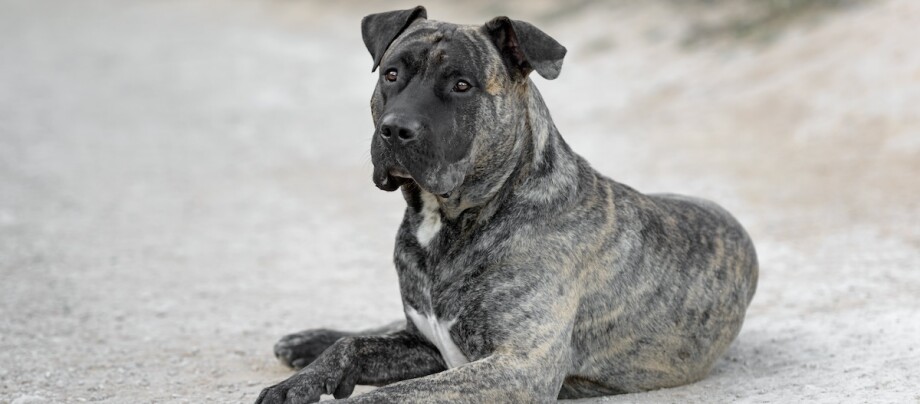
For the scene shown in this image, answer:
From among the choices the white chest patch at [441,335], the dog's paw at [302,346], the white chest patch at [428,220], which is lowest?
the dog's paw at [302,346]

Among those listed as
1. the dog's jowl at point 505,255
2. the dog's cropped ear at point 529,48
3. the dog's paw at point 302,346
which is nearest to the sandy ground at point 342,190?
the dog's paw at point 302,346

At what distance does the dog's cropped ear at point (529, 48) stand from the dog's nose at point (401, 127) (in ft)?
1.83

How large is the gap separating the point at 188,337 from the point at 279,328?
1.84 feet

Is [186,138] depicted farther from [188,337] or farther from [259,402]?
[259,402]

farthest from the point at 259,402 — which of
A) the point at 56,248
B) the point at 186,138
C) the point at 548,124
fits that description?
the point at 186,138

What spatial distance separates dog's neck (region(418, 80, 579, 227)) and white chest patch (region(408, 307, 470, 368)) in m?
0.43

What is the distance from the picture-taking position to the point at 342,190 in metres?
11.7

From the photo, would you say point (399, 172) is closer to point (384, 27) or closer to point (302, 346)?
point (384, 27)

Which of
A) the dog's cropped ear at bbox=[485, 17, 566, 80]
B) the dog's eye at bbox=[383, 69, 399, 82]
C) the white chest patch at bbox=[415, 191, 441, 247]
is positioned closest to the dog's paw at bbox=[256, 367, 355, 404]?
the white chest patch at bbox=[415, 191, 441, 247]

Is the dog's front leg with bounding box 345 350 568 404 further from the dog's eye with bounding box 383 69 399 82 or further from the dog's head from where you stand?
the dog's eye with bounding box 383 69 399 82

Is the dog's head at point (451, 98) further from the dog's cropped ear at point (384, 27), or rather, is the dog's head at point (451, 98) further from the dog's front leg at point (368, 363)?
the dog's front leg at point (368, 363)

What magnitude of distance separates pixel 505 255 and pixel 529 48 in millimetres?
825

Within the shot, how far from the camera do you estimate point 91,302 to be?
7434 mm

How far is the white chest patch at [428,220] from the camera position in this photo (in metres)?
4.77
